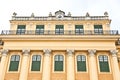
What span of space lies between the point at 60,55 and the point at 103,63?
5.45 metres

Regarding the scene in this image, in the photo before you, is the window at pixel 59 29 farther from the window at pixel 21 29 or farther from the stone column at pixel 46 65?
the window at pixel 21 29

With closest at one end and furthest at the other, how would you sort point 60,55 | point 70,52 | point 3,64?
point 3,64 < point 70,52 < point 60,55

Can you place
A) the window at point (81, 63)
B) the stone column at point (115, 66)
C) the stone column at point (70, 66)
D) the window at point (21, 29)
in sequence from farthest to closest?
1. the window at point (21, 29)
2. the window at point (81, 63)
3. the stone column at point (70, 66)
4. the stone column at point (115, 66)

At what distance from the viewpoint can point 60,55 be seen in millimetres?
26391

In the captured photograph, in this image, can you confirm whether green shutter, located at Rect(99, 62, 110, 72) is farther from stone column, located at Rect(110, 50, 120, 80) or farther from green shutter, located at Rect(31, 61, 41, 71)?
green shutter, located at Rect(31, 61, 41, 71)

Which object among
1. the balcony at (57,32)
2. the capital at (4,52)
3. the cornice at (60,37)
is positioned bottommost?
the capital at (4,52)

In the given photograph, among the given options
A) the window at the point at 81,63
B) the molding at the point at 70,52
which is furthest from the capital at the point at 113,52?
the molding at the point at 70,52

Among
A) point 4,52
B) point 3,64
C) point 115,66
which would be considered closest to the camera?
point 115,66

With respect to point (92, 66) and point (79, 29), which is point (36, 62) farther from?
point (79, 29)

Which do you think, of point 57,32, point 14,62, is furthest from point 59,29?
point 14,62

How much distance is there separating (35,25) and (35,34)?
10.3 ft

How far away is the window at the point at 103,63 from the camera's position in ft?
82.9

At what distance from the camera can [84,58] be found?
85.8 ft

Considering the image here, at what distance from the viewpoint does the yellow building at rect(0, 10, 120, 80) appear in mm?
24938
